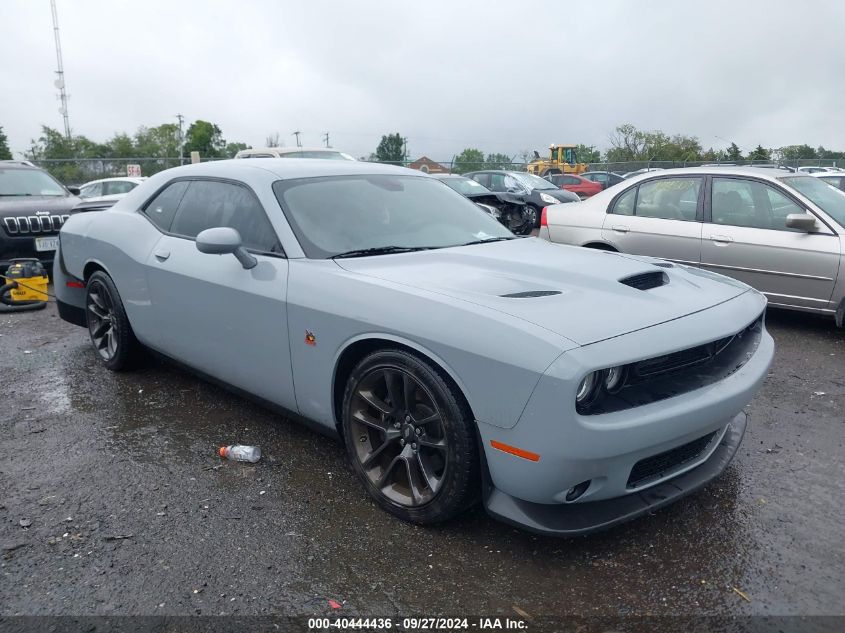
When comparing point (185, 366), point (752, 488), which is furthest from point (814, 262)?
point (185, 366)

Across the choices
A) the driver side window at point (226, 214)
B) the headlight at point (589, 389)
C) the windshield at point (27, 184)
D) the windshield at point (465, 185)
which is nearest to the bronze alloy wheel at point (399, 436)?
the headlight at point (589, 389)

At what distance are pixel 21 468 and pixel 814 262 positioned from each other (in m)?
5.86

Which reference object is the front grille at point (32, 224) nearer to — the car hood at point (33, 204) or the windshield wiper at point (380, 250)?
the car hood at point (33, 204)

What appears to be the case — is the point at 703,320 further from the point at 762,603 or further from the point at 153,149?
the point at 153,149

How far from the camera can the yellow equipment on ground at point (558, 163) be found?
35469mm

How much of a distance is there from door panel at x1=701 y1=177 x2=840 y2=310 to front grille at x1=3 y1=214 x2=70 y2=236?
732 cm

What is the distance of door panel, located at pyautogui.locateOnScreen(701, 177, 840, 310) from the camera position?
18.3 ft

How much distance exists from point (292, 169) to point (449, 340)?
1804mm

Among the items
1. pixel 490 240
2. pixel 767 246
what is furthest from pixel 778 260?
pixel 490 240

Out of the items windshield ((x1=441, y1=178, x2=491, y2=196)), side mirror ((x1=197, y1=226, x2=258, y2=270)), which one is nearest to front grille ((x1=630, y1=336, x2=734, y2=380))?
side mirror ((x1=197, y1=226, x2=258, y2=270))

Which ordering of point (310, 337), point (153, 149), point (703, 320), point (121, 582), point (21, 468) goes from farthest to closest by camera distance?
point (153, 149) < point (21, 468) < point (310, 337) < point (703, 320) < point (121, 582)

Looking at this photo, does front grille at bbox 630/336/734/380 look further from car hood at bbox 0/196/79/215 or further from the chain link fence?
the chain link fence

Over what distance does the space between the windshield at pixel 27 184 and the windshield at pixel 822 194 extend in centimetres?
882

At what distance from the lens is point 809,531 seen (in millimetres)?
2766
